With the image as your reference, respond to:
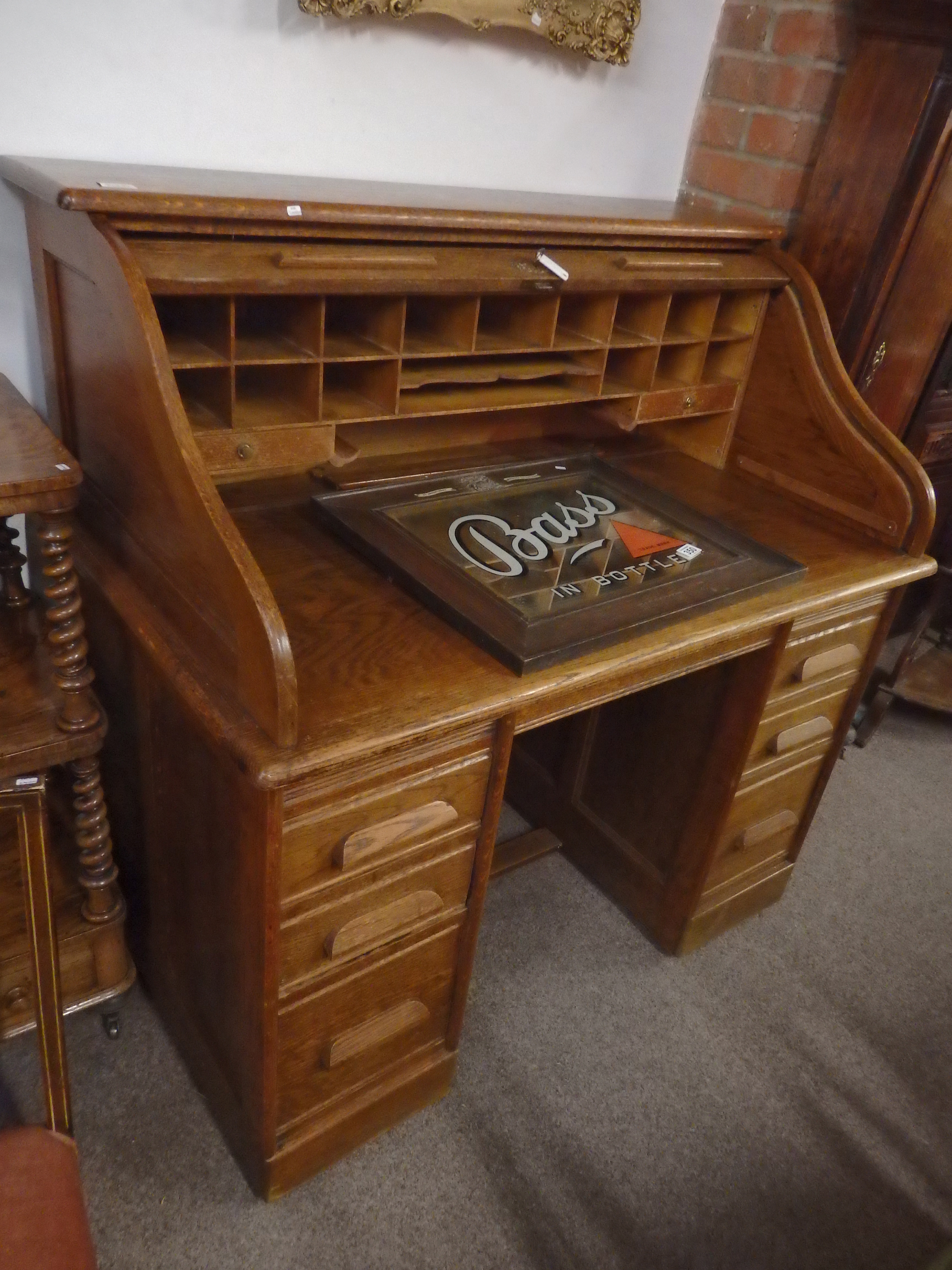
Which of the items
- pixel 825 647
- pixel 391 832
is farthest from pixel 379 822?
pixel 825 647

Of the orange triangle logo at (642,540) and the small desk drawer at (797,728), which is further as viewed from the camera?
the small desk drawer at (797,728)

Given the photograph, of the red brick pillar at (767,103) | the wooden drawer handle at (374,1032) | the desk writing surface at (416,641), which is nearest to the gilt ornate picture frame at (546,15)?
the red brick pillar at (767,103)

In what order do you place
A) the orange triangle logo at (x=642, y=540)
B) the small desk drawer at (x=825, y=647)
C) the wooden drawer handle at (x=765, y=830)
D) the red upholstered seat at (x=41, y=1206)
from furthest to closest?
the wooden drawer handle at (x=765, y=830)
the small desk drawer at (x=825, y=647)
the orange triangle logo at (x=642, y=540)
the red upholstered seat at (x=41, y=1206)

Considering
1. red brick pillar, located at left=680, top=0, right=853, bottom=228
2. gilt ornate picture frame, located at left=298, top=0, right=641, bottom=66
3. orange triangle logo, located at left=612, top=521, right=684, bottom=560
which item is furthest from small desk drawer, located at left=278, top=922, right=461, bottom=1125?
red brick pillar, located at left=680, top=0, right=853, bottom=228

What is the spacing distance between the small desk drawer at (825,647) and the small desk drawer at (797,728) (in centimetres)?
5

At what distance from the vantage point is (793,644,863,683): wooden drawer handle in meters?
1.69

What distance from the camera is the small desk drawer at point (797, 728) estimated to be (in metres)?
1.75

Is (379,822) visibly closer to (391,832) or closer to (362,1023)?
(391,832)

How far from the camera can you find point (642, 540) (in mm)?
1524

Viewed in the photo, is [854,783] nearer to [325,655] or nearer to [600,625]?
[600,625]

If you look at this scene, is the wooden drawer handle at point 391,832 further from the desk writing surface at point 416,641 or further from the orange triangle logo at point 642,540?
the orange triangle logo at point 642,540

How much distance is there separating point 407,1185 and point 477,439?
1.30 m

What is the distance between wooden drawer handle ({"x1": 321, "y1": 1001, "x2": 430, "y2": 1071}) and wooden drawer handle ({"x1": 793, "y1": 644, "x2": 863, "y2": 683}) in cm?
89

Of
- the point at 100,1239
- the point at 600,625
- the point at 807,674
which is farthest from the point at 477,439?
the point at 100,1239
